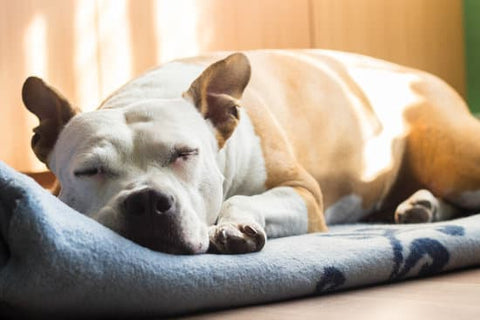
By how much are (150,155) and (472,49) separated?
239 centimetres

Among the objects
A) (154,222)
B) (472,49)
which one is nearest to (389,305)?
(154,222)

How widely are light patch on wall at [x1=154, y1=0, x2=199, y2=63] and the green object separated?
126cm

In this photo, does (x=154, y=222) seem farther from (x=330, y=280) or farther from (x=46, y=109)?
(x=46, y=109)

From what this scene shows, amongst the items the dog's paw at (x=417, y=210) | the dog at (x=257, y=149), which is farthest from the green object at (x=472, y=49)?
the dog's paw at (x=417, y=210)

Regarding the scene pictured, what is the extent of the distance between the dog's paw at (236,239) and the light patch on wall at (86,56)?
1.38m

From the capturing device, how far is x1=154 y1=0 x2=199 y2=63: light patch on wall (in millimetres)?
2707

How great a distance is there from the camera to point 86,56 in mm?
2586

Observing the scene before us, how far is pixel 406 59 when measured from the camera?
3.35 m

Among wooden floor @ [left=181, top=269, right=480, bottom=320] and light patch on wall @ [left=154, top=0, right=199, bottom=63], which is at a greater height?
light patch on wall @ [left=154, top=0, right=199, bottom=63]

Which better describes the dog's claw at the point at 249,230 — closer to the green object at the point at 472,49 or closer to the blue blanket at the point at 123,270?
the blue blanket at the point at 123,270

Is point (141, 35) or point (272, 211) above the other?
point (141, 35)

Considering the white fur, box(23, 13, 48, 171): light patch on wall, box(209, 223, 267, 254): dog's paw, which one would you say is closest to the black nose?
box(209, 223, 267, 254): dog's paw

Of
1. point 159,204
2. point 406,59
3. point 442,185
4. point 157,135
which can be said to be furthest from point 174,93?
point 406,59

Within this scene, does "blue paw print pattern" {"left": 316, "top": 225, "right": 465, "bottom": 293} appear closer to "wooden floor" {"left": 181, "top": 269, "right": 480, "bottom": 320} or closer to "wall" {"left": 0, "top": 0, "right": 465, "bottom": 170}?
"wooden floor" {"left": 181, "top": 269, "right": 480, "bottom": 320}
